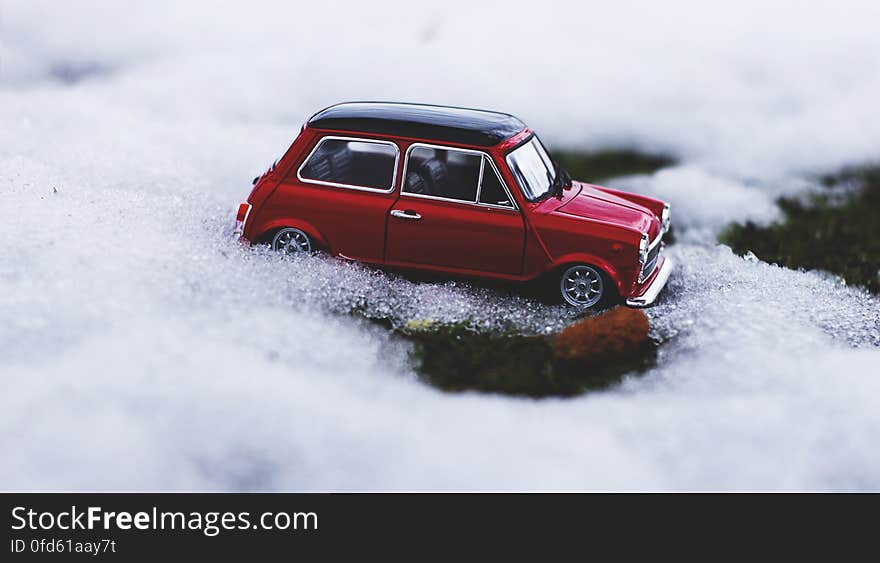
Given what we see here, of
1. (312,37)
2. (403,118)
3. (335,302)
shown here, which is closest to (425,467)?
(335,302)

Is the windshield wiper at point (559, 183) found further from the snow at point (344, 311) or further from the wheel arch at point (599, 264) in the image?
the snow at point (344, 311)

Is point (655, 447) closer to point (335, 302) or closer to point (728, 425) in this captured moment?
point (728, 425)

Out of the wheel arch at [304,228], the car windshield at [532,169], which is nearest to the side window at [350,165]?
the wheel arch at [304,228]

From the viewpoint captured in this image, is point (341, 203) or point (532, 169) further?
point (532, 169)

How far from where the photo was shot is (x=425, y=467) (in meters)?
5.85

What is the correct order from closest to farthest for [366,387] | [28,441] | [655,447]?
1. [28,441]
2. [655,447]
3. [366,387]

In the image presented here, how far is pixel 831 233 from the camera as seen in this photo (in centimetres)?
1123

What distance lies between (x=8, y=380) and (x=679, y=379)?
197 inches

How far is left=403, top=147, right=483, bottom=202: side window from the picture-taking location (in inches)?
320

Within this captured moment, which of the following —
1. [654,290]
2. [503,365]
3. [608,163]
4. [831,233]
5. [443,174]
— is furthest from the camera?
[608,163]

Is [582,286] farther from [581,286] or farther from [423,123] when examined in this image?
[423,123]

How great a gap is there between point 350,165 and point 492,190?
A: 5.62ft

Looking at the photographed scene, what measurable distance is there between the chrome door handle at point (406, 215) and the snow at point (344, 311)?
61 cm

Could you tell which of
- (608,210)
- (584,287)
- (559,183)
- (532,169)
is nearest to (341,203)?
(532,169)
